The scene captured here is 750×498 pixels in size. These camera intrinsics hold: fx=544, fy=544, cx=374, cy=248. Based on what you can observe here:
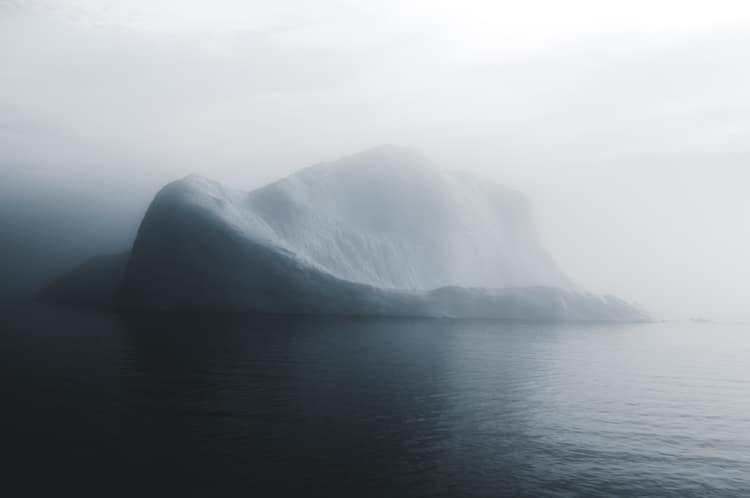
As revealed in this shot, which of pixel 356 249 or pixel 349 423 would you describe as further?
pixel 356 249

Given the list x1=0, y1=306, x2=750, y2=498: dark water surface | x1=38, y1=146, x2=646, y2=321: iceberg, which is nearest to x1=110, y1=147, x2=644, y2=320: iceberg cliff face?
x1=38, y1=146, x2=646, y2=321: iceberg

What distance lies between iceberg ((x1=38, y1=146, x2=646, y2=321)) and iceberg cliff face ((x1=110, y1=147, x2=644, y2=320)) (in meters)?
0.11

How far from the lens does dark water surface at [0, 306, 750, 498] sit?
7.98 meters

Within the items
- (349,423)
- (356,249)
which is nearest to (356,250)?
(356,249)

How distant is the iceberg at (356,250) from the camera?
140 feet

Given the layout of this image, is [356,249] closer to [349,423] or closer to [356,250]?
[356,250]

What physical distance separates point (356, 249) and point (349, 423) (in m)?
42.1

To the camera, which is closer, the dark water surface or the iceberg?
the dark water surface

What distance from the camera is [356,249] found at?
5306 centimetres

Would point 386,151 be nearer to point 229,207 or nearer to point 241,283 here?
point 229,207

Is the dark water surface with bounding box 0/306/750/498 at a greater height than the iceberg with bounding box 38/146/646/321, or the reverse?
the iceberg with bounding box 38/146/646/321

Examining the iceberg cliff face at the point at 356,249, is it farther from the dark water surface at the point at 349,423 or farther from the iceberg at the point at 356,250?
the dark water surface at the point at 349,423

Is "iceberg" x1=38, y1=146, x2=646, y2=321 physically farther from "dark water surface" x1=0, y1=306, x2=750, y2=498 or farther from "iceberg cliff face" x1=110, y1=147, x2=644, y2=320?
"dark water surface" x1=0, y1=306, x2=750, y2=498

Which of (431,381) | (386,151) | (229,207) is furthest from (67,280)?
(431,381)
